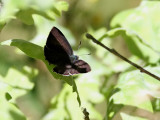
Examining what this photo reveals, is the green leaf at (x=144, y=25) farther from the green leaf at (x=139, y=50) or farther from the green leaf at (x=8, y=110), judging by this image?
the green leaf at (x=8, y=110)

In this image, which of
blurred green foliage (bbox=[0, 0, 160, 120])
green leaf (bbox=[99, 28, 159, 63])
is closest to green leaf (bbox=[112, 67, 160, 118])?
blurred green foliage (bbox=[0, 0, 160, 120])

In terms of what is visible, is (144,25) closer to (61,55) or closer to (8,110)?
(61,55)

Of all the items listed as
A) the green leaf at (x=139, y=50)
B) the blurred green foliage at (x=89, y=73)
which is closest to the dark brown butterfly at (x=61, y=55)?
the blurred green foliage at (x=89, y=73)

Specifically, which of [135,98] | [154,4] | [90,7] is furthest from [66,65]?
[90,7]

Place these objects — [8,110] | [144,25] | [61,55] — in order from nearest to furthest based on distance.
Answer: [8,110] < [61,55] < [144,25]

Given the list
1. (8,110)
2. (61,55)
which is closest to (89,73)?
(61,55)

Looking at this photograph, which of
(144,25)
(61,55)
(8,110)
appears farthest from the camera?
(144,25)

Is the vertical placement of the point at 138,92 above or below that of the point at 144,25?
below

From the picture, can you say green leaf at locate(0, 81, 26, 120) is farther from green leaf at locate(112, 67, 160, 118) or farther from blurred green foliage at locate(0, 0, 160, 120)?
green leaf at locate(112, 67, 160, 118)

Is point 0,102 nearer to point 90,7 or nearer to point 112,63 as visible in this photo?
point 112,63
